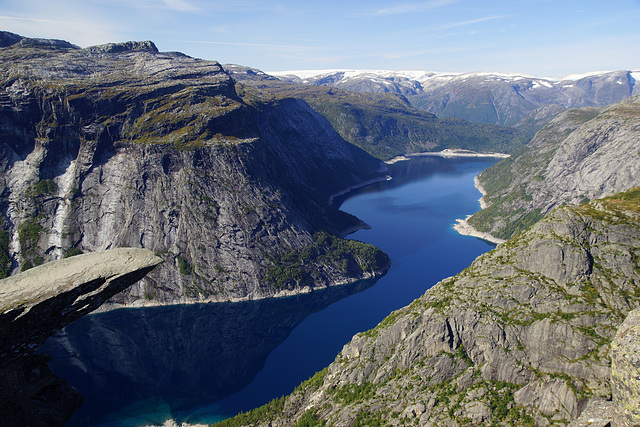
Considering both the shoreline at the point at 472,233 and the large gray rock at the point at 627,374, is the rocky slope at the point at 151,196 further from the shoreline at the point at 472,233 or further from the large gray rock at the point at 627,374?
the large gray rock at the point at 627,374

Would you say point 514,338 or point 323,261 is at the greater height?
point 514,338

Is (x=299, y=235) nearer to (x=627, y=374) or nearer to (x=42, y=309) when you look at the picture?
(x=42, y=309)

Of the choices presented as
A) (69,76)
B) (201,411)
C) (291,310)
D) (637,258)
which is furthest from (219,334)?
(69,76)

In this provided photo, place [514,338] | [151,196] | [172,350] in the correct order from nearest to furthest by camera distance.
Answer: [514,338], [172,350], [151,196]

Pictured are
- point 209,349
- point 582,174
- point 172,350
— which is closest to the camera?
point 172,350

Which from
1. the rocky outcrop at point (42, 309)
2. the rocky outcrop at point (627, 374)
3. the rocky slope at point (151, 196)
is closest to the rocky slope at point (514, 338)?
the rocky outcrop at point (627, 374)

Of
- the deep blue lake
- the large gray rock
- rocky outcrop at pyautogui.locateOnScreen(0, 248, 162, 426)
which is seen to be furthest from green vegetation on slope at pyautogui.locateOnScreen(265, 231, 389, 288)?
the large gray rock

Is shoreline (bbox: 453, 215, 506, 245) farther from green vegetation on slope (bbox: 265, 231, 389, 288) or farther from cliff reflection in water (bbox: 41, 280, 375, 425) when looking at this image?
cliff reflection in water (bbox: 41, 280, 375, 425)

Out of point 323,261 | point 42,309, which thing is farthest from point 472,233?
point 42,309
